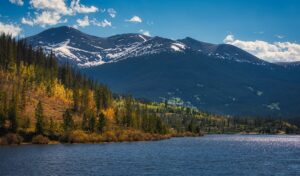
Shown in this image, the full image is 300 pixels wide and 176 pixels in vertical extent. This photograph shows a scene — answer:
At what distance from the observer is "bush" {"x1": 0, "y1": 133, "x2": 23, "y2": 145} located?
548ft

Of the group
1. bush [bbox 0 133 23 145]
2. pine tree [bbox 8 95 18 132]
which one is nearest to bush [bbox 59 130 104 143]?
pine tree [bbox 8 95 18 132]

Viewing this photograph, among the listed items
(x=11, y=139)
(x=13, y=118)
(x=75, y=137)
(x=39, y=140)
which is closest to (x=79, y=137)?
(x=75, y=137)

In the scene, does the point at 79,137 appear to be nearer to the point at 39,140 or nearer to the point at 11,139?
the point at 39,140

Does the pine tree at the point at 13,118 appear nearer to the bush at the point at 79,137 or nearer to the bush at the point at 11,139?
the bush at the point at 11,139

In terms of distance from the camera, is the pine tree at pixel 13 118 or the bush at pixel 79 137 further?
the bush at pixel 79 137

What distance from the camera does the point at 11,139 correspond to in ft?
554

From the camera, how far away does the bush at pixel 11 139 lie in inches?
6580

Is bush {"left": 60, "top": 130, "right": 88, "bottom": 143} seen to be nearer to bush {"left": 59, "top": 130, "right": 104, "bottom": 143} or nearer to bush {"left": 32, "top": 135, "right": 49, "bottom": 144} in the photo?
bush {"left": 59, "top": 130, "right": 104, "bottom": 143}

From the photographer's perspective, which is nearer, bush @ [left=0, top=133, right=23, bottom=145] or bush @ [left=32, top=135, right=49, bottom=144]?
bush @ [left=0, top=133, right=23, bottom=145]

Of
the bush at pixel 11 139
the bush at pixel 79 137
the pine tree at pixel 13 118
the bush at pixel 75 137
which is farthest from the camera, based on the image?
the bush at pixel 79 137

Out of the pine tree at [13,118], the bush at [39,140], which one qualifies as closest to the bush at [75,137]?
the bush at [39,140]

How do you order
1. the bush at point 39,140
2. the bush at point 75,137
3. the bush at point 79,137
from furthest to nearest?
the bush at point 79,137, the bush at point 75,137, the bush at point 39,140

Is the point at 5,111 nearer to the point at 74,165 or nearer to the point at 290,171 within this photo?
the point at 74,165

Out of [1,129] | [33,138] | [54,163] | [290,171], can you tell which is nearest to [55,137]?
[33,138]
